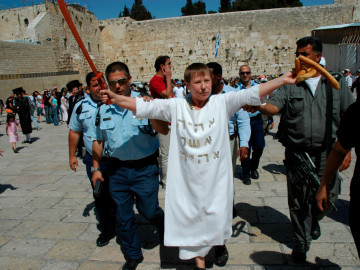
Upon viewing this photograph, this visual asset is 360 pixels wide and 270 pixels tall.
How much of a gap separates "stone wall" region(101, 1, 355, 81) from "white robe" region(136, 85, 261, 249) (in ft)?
94.7

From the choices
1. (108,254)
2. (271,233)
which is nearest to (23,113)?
(108,254)

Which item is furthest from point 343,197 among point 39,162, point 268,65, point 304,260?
point 268,65

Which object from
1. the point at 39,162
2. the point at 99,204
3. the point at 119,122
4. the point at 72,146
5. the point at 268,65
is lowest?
the point at 39,162

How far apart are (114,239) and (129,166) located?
1206 mm

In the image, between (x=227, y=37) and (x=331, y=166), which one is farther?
(x=227, y=37)

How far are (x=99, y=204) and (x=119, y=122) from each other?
1.11 metres

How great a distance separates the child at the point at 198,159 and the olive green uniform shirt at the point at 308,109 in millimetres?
706

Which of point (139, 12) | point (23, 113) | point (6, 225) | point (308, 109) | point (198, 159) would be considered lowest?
point (6, 225)

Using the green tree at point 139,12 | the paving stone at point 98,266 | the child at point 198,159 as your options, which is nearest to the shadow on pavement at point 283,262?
the child at point 198,159

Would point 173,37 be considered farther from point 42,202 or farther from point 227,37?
point 42,202

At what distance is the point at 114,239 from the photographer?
345cm

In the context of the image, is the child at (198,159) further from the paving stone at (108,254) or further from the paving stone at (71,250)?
the paving stone at (71,250)

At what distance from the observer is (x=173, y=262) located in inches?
114

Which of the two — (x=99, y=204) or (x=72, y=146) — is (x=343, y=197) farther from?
(x=72, y=146)
